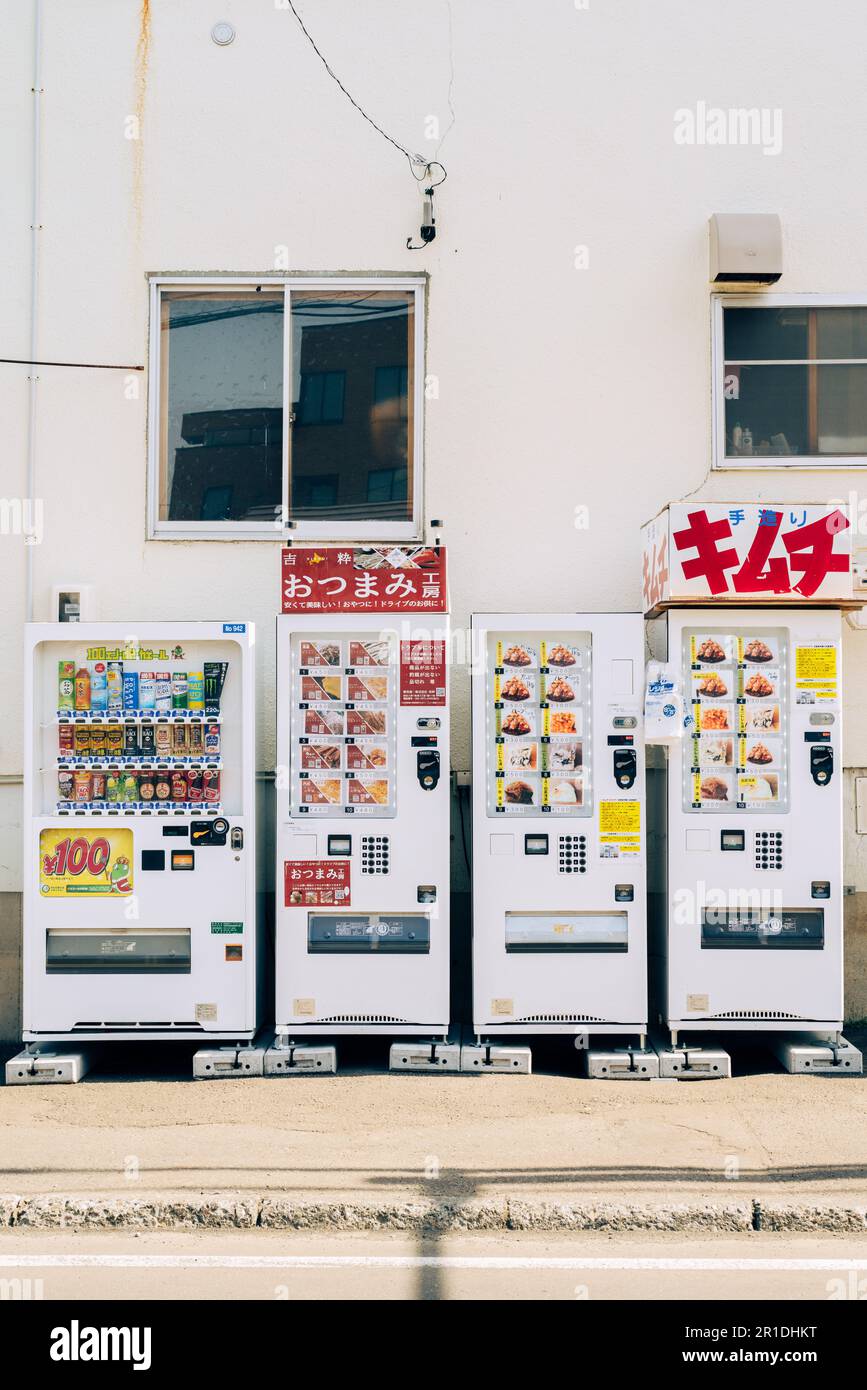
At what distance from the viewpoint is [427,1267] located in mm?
4820

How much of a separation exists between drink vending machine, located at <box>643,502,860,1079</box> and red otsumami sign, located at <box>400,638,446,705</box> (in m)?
1.22

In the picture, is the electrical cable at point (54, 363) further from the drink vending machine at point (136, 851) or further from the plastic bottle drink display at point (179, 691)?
the plastic bottle drink display at point (179, 691)

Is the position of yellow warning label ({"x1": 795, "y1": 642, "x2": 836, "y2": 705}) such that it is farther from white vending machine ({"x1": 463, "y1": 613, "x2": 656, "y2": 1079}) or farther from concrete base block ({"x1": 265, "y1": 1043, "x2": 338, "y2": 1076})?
concrete base block ({"x1": 265, "y1": 1043, "x2": 338, "y2": 1076})

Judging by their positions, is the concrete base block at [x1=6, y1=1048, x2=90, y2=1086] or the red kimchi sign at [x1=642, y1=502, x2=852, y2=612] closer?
the red kimchi sign at [x1=642, y1=502, x2=852, y2=612]

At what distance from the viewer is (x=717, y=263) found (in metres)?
8.12

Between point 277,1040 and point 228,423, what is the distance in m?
4.21

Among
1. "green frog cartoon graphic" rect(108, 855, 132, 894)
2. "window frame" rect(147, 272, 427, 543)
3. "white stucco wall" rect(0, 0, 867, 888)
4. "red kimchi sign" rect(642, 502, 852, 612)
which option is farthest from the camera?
"window frame" rect(147, 272, 427, 543)

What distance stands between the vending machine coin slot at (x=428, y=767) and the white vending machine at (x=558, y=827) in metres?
0.23

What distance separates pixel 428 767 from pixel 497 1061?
1.73 metres

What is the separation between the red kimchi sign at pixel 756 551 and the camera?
7.03 metres

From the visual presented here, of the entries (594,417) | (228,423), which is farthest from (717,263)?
(228,423)

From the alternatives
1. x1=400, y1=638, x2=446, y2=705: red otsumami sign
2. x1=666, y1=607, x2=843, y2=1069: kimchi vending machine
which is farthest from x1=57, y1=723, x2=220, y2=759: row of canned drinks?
x1=666, y1=607, x2=843, y2=1069: kimchi vending machine

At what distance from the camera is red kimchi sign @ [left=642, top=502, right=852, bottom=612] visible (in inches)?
277

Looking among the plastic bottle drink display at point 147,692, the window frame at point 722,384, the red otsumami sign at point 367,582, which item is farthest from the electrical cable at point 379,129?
the plastic bottle drink display at point 147,692
